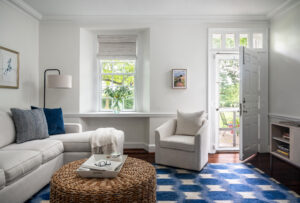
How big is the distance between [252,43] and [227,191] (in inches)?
126

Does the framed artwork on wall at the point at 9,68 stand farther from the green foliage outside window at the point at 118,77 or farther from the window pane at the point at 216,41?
the window pane at the point at 216,41

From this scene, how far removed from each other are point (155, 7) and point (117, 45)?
4.13ft

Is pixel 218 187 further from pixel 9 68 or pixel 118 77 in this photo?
pixel 9 68

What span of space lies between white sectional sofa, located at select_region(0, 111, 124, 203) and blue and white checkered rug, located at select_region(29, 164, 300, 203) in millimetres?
200

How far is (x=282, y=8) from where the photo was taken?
368 centimetres

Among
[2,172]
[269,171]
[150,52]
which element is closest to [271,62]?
[269,171]

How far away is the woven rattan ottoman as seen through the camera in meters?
1.48

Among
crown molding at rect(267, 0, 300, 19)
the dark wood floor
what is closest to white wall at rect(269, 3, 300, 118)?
crown molding at rect(267, 0, 300, 19)

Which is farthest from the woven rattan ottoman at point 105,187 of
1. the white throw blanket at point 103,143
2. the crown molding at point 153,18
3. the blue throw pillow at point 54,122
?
the crown molding at point 153,18

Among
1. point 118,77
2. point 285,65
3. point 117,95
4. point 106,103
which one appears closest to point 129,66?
point 118,77

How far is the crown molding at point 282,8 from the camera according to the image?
11.2ft

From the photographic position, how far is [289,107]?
353 cm

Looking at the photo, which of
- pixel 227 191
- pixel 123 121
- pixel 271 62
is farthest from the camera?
pixel 123 121

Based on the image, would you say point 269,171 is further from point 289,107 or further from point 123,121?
point 123,121
